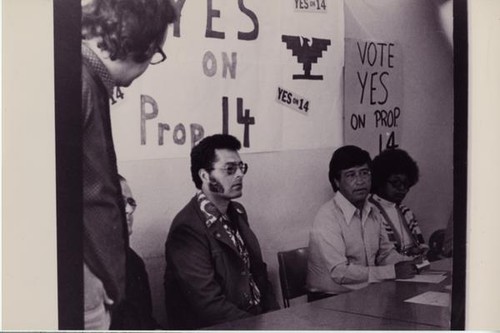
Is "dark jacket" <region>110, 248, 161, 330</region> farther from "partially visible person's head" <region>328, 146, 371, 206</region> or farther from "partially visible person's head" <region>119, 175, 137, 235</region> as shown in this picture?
"partially visible person's head" <region>328, 146, 371, 206</region>

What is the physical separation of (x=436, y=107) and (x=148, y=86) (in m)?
0.74

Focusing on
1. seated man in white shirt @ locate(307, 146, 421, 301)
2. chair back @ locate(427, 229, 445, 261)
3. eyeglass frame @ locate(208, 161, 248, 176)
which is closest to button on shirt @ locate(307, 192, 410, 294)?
seated man in white shirt @ locate(307, 146, 421, 301)

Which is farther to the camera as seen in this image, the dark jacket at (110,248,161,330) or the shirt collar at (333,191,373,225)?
the shirt collar at (333,191,373,225)

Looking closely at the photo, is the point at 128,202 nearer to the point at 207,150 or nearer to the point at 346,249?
the point at 207,150

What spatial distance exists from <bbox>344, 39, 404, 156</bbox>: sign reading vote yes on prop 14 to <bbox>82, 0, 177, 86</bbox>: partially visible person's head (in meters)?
0.46

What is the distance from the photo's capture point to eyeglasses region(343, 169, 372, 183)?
1693mm

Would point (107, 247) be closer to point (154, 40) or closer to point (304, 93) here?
point (154, 40)

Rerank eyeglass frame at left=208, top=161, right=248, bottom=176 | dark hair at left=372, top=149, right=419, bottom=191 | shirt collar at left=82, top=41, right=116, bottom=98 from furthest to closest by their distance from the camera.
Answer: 1. dark hair at left=372, top=149, right=419, bottom=191
2. eyeglass frame at left=208, top=161, right=248, bottom=176
3. shirt collar at left=82, top=41, right=116, bottom=98

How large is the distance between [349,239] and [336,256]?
55 millimetres

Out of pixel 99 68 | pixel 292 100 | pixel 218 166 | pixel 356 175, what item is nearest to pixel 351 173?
pixel 356 175

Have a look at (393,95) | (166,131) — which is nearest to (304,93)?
(393,95)

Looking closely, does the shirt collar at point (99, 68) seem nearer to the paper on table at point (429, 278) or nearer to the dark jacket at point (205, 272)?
the dark jacket at point (205, 272)

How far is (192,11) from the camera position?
1.56m

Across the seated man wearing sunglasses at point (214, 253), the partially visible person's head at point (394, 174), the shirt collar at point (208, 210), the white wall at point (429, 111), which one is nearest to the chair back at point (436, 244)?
the white wall at point (429, 111)
